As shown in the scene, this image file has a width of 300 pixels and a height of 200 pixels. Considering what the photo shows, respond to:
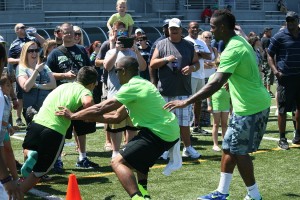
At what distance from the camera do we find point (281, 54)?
1044cm

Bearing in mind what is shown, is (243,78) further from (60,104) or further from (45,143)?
(45,143)

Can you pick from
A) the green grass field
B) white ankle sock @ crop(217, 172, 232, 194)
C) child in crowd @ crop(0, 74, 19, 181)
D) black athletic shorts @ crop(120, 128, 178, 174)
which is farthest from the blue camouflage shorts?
child in crowd @ crop(0, 74, 19, 181)

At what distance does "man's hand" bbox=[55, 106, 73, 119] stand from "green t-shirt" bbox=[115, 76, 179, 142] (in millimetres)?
642

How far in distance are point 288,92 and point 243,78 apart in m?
3.83

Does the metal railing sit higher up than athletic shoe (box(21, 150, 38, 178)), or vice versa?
the metal railing

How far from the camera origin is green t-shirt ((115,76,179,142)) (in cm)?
659

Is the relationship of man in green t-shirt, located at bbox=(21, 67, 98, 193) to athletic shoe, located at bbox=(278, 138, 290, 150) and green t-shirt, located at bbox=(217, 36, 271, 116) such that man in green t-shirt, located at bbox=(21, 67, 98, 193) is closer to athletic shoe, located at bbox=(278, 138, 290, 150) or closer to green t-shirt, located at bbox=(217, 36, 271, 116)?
green t-shirt, located at bbox=(217, 36, 271, 116)

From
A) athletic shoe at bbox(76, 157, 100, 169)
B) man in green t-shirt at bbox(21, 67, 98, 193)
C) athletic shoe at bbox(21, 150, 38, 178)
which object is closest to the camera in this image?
athletic shoe at bbox(21, 150, 38, 178)

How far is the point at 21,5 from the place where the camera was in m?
28.4

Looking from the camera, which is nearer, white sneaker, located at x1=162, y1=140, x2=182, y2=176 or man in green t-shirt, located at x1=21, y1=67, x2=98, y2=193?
white sneaker, located at x1=162, y1=140, x2=182, y2=176

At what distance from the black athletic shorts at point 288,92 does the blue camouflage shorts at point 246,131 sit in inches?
142

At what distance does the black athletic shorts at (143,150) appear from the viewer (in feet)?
21.6

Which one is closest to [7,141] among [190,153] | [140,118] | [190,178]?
[140,118]

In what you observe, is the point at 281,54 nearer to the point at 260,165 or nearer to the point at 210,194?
the point at 260,165
